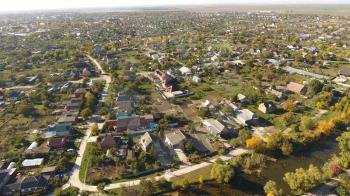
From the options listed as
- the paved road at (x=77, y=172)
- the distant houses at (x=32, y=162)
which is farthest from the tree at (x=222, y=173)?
the distant houses at (x=32, y=162)

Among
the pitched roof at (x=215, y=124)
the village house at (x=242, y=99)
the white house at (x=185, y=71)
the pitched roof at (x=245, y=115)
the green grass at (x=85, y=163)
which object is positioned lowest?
the green grass at (x=85, y=163)

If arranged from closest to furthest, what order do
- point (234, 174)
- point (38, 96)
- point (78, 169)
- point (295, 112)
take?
point (234, 174) → point (78, 169) → point (295, 112) → point (38, 96)

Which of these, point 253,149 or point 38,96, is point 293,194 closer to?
point 253,149

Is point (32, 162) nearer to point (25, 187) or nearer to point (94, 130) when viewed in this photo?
point (25, 187)

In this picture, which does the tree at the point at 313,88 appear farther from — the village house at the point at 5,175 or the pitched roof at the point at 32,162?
the village house at the point at 5,175

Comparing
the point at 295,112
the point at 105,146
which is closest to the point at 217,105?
the point at 295,112

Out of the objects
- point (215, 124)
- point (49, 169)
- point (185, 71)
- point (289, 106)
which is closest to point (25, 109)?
point (49, 169)
